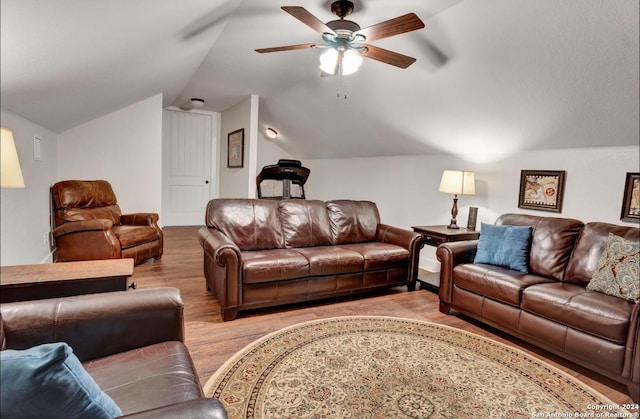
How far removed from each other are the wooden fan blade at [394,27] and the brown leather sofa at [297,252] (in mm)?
1833

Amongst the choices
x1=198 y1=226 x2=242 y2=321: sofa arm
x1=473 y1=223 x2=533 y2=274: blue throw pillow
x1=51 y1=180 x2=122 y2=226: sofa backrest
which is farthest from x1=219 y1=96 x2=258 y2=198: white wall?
x1=473 y1=223 x2=533 y2=274: blue throw pillow

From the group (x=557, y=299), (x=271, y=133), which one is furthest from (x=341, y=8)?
(x=271, y=133)

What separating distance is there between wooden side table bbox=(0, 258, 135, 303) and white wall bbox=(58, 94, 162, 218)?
289 centimetres

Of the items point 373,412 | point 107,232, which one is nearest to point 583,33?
point 373,412

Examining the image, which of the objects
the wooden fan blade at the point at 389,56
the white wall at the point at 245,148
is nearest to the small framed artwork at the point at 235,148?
the white wall at the point at 245,148

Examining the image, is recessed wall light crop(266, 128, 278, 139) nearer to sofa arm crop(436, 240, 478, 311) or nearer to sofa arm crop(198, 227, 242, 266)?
sofa arm crop(198, 227, 242, 266)

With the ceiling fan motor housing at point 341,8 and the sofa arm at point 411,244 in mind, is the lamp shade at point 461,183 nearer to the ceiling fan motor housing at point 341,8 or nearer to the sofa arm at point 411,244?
the sofa arm at point 411,244

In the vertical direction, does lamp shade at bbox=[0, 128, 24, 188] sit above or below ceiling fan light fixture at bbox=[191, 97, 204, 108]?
below

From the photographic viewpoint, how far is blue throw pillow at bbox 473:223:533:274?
2885 millimetres

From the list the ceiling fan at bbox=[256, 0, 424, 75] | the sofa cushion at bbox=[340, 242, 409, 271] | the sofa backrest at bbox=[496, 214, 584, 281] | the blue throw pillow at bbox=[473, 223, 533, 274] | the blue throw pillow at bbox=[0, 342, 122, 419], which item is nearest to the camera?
the blue throw pillow at bbox=[0, 342, 122, 419]

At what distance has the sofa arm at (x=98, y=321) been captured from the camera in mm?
1303

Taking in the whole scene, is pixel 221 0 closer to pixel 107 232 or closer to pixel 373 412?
pixel 107 232

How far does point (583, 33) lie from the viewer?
228 cm

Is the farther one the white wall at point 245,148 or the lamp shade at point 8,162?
the white wall at point 245,148
